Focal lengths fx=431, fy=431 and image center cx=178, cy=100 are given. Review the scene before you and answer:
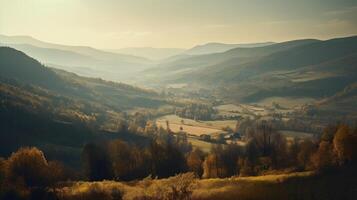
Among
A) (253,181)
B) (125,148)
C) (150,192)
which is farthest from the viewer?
(125,148)

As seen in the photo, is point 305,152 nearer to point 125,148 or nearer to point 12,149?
point 125,148

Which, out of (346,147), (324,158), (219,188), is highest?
(346,147)

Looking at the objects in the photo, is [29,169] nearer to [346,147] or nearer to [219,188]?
[219,188]

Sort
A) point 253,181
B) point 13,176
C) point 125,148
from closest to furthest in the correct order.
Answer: point 253,181 → point 13,176 → point 125,148

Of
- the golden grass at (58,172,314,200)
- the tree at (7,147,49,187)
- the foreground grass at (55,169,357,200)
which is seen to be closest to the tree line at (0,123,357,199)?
the tree at (7,147,49,187)

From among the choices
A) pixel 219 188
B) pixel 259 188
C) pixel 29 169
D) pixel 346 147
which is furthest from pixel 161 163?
pixel 346 147

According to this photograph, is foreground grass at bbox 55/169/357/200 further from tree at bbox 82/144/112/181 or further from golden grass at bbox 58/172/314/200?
tree at bbox 82/144/112/181

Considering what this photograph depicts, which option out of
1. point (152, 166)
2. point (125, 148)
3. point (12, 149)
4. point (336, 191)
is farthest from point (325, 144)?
point (12, 149)

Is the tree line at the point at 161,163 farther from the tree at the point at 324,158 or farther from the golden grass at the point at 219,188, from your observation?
the golden grass at the point at 219,188
